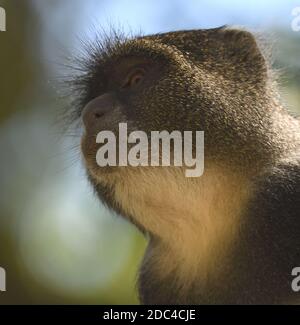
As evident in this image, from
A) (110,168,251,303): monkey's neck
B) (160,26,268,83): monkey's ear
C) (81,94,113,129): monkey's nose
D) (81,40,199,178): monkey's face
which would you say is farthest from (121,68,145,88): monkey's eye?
(110,168,251,303): monkey's neck

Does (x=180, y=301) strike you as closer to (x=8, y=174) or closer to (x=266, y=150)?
(x=266, y=150)

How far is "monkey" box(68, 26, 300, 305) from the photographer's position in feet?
17.3

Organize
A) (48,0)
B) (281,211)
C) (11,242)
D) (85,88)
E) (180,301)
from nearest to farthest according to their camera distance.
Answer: (281,211) < (180,301) < (85,88) < (11,242) < (48,0)

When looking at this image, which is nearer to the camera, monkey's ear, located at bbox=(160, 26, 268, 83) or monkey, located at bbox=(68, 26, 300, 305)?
monkey, located at bbox=(68, 26, 300, 305)

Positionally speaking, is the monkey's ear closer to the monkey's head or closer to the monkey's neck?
the monkey's head

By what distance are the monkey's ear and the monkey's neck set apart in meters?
0.71

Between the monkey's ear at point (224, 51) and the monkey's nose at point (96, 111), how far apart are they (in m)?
0.58

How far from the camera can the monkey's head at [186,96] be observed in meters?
5.37

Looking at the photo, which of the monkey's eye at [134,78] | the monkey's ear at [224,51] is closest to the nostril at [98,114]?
the monkey's eye at [134,78]

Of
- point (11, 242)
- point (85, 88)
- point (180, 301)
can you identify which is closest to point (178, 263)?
point (180, 301)

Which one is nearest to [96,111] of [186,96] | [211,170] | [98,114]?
[98,114]

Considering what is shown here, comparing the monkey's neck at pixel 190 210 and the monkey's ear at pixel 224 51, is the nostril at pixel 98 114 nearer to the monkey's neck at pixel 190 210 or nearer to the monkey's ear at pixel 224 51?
the monkey's neck at pixel 190 210
